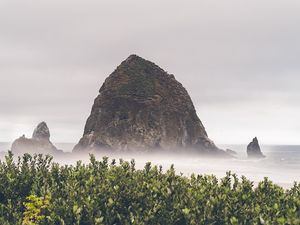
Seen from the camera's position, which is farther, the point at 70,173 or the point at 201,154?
the point at 201,154

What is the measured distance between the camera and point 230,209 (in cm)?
1625

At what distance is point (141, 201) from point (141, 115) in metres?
139

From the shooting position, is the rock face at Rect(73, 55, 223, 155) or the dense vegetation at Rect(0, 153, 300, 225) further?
the rock face at Rect(73, 55, 223, 155)

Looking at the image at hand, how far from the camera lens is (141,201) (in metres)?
17.9

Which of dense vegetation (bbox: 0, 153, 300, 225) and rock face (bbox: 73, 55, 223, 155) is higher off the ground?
rock face (bbox: 73, 55, 223, 155)

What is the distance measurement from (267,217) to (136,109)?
472ft

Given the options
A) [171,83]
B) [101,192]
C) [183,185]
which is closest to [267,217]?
[183,185]

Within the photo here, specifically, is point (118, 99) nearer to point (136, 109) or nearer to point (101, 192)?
point (136, 109)

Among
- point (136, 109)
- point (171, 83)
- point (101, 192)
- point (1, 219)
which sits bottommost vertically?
point (1, 219)

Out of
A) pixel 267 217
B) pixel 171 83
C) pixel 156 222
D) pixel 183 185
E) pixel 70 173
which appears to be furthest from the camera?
pixel 171 83

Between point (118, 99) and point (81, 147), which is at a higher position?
point (118, 99)

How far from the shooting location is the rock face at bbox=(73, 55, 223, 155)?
152 metres

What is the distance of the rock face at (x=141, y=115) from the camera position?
6004 inches

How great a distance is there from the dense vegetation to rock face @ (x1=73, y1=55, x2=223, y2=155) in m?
128
